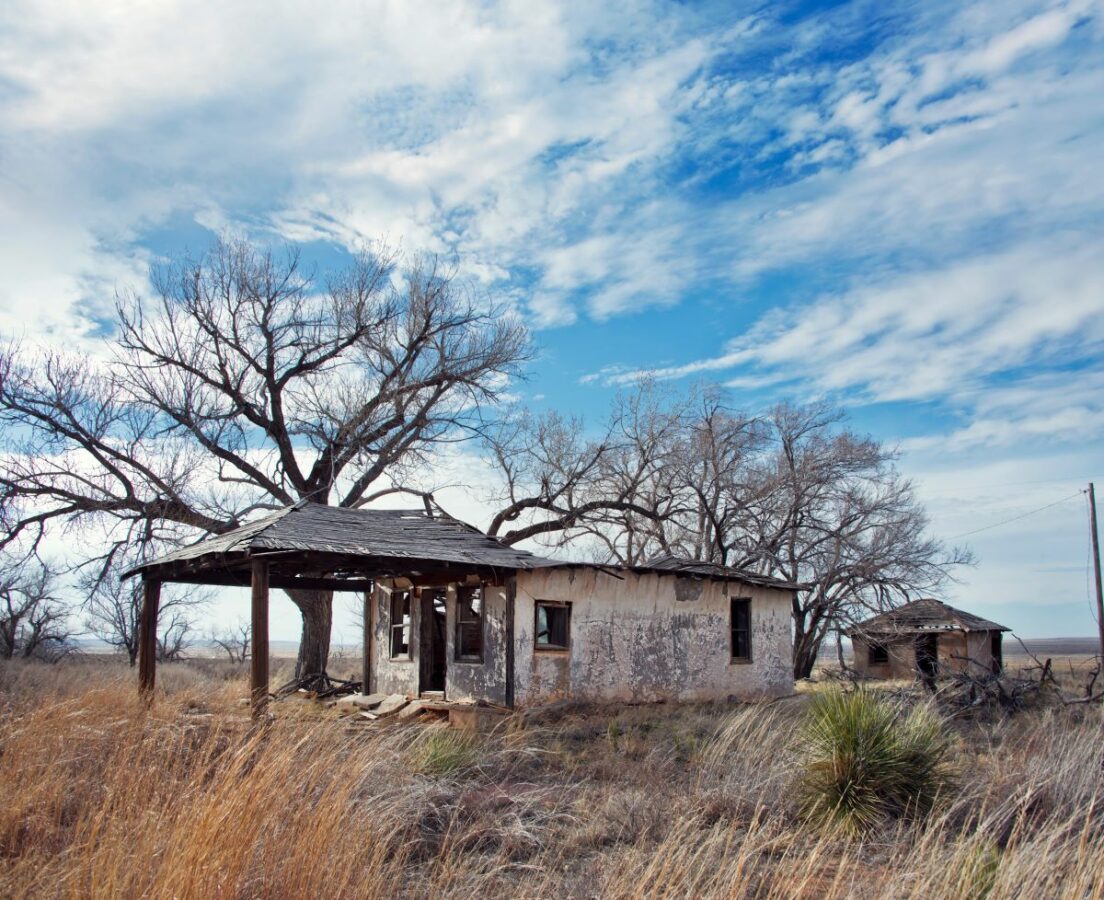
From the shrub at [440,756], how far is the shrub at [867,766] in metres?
3.04

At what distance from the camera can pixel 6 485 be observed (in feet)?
64.4

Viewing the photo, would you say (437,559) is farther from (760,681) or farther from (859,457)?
(859,457)

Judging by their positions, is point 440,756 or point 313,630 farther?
point 313,630

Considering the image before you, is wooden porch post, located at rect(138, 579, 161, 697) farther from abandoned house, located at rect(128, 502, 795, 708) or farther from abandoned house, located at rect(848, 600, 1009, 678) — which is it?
abandoned house, located at rect(848, 600, 1009, 678)

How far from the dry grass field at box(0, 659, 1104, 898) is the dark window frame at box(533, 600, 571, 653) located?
4.92m

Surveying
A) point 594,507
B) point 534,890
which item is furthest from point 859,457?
point 534,890

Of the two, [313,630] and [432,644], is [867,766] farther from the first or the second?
[313,630]

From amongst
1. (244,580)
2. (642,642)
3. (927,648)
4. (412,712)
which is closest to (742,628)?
(642,642)

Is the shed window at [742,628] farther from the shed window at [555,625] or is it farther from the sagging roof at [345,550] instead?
the shed window at [555,625]

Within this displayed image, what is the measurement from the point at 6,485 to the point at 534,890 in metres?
18.8

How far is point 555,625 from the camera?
1614 centimetres

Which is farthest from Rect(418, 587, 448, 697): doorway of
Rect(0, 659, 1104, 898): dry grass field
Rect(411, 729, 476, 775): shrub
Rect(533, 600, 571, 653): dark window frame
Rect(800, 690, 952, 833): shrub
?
Rect(800, 690, 952, 833): shrub

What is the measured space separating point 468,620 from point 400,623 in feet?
6.87

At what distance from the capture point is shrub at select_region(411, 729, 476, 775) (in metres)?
7.91
